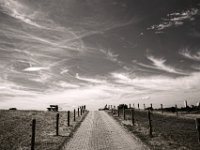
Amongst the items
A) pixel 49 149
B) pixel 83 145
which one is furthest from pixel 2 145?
pixel 83 145

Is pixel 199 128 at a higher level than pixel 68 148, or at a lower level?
higher

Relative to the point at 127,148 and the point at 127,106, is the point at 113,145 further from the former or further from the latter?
the point at 127,106

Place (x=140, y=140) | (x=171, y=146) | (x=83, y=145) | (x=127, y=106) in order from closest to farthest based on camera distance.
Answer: (x=171, y=146), (x=83, y=145), (x=140, y=140), (x=127, y=106)

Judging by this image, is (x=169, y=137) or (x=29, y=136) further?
(x=29, y=136)

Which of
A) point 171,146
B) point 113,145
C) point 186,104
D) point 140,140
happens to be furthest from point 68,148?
point 186,104

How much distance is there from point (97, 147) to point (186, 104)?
6680 centimetres

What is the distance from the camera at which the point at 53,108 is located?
219 feet

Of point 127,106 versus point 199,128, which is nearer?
point 199,128

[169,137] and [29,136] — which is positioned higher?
[169,137]

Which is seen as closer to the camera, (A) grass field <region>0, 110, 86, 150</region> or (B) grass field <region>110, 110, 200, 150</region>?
(B) grass field <region>110, 110, 200, 150</region>

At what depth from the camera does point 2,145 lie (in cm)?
1473

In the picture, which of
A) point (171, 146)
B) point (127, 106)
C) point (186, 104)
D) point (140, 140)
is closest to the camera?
point (171, 146)

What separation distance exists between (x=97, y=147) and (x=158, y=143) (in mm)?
3625

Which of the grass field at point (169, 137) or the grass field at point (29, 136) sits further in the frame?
the grass field at point (29, 136)
